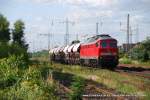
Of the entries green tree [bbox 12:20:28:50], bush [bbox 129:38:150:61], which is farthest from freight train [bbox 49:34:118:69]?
green tree [bbox 12:20:28:50]

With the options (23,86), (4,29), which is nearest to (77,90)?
(23,86)

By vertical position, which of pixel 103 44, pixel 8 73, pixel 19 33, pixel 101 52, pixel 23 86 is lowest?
pixel 23 86

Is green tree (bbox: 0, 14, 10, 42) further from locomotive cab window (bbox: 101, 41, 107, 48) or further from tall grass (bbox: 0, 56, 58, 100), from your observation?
tall grass (bbox: 0, 56, 58, 100)

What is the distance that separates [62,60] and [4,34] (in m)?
9.60

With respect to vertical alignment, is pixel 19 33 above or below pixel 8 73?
above

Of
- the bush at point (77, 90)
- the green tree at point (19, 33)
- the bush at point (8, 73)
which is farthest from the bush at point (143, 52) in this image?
the bush at point (77, 90)

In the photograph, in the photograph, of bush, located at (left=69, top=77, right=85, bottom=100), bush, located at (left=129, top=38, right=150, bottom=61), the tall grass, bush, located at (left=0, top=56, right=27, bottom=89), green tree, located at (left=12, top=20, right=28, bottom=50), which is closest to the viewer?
bush, located at (left=69, top=77, right=85, bottom=100)

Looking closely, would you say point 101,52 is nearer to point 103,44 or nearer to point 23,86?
point 103,44

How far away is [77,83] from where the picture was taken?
1486 centimetres

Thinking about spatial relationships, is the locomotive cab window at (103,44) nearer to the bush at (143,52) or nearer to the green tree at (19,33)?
the bush at (143,52)

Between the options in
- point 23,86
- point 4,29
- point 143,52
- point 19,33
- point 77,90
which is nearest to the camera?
point 77,90

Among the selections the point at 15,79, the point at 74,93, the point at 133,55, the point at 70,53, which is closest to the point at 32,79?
the point at 15,79

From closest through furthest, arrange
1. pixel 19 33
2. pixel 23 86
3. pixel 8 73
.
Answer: pixel 23 86 < pixel 8 73 < pixel 19 33

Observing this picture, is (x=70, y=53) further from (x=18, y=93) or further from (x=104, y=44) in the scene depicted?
A: (x=18, y=93)
